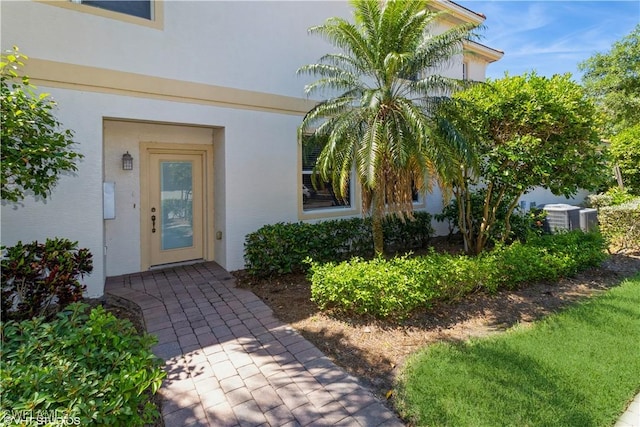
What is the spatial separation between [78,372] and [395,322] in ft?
12.4

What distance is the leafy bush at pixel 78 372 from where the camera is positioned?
195 cm

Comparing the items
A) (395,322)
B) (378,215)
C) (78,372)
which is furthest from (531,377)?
(78,372)

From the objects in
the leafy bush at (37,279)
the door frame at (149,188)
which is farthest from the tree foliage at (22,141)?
the door frame at (149,188)

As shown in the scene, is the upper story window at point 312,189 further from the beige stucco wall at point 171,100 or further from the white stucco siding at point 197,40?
the white stucco siding at point 197,40

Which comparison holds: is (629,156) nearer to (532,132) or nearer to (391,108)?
(532,132)

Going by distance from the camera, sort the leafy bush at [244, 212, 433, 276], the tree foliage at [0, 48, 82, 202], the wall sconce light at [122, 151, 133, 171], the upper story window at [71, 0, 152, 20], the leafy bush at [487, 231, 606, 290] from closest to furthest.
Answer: the tree foliage at [0, 48, 82, 202], the upper story window at [71, 0, 152, 20], the leafy bush at [487, 231, 606, 290], the leafy bush at [244, 212, 433, 276], the wall sconce light at [122, 151, 133, 171]

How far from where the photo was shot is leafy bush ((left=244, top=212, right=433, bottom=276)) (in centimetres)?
Answer: 663

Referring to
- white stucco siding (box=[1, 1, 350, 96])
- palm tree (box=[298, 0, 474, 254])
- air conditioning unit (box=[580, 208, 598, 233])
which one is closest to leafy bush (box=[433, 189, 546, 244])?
air conditioning unit (box=[580, 208, 598, 233])

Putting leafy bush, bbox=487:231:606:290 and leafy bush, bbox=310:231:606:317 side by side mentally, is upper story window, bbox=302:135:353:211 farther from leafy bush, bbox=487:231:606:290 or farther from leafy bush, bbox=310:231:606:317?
leafy bush, bbox=487:231:606:290

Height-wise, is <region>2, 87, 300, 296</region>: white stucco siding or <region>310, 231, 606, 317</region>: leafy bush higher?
<region>2, 87, 300, 296</region>: white stucco siding

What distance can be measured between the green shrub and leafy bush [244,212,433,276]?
19.6 feet

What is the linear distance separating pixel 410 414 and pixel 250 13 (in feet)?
26.8

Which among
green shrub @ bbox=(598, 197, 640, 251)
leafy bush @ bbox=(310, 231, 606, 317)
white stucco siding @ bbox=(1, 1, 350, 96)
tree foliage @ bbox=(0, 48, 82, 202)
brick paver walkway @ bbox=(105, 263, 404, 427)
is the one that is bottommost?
brick paver walkway @ bbox=(105, 263, 404, 427)

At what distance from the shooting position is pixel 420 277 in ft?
16.2
